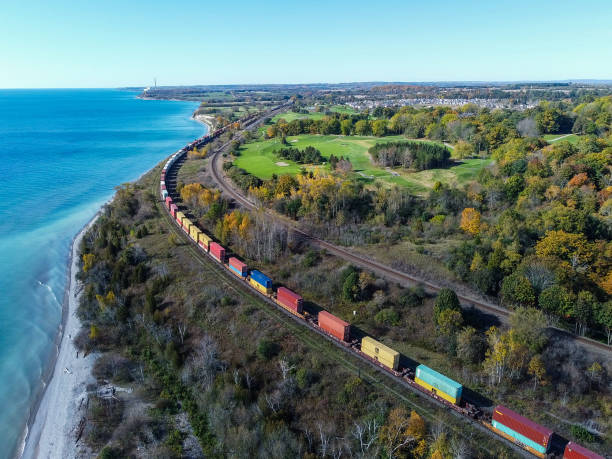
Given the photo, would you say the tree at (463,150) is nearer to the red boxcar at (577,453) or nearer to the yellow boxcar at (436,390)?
the yellow boxcar at (436,390)

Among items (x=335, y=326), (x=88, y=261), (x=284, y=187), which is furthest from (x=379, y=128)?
(x=335, y=326)

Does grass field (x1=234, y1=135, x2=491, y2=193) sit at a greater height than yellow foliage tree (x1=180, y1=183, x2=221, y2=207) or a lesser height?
greater

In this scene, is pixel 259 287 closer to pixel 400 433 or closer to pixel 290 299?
pixel 290 299

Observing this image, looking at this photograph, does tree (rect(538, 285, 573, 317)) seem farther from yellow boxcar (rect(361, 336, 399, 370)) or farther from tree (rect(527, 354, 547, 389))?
yellow boxcar (rect(361, 336, 399, 370))

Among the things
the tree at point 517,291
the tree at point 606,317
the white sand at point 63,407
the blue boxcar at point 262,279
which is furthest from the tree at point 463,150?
the white sand at point 63,407

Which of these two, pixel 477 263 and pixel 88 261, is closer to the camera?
pixel 477 263

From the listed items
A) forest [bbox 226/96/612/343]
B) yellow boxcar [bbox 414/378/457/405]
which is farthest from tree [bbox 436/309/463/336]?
forest [bbox 226/96/612/343]

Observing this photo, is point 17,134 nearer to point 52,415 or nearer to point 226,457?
point 52,415
